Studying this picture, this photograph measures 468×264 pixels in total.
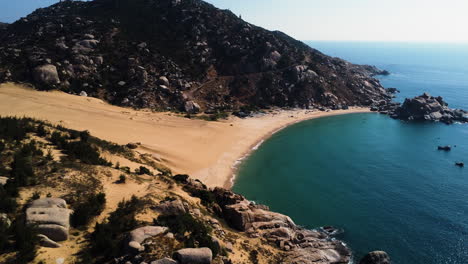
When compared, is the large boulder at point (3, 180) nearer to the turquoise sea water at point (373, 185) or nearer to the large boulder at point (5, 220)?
the large boulder at point (5, 220)

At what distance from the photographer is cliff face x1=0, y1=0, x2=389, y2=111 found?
104m

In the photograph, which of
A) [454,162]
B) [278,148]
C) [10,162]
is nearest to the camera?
[10,162]

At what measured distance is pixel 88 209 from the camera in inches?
1061

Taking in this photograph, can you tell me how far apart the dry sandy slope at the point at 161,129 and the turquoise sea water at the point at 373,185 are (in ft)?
19.8

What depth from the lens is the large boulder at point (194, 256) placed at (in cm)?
2359

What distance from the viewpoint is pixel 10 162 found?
1268 inches

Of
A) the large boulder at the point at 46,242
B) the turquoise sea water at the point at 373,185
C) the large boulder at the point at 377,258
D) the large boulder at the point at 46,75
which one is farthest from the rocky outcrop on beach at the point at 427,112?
the large boulder at the point at 46,242

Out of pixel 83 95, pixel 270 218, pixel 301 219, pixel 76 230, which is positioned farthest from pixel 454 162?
pixel 83 95

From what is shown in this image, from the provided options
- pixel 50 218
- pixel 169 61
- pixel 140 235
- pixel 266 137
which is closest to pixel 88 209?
pixel 50 218

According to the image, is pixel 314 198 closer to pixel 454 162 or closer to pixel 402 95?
pixel 454 162

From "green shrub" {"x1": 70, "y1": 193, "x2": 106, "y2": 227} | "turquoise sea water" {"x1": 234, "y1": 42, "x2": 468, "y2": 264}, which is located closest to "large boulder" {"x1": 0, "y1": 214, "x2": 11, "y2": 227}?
"green shrub" {"x1": 70, "y1": 193, "x2": 106, "y2": 227}

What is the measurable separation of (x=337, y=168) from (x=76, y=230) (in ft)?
194

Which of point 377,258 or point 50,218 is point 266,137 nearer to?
point 377,258

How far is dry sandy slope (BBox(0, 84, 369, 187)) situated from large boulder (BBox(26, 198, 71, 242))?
35.2 m
